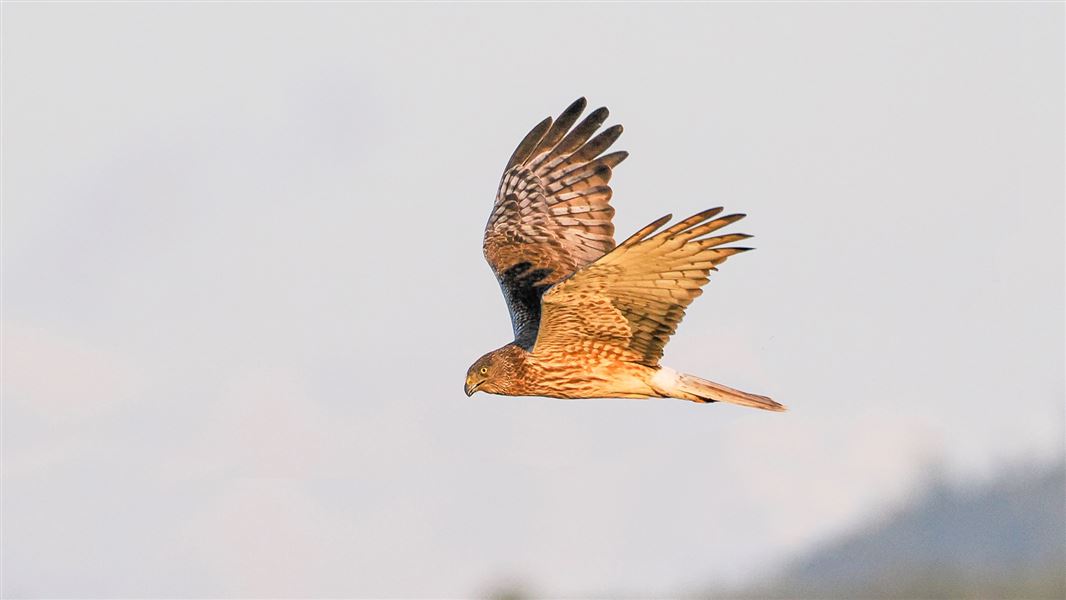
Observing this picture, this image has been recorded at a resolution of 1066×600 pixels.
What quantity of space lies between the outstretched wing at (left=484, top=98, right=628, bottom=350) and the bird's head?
4.47 ft

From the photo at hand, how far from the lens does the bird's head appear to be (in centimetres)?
1421

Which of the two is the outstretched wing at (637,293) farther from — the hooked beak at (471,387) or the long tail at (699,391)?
the hooked beak at (471,387)

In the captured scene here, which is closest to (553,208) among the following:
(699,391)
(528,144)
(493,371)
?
(528,144)

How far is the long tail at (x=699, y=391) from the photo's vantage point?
537 inches

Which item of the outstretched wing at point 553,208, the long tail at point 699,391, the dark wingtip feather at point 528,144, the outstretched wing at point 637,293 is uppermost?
the dark wingtip feather at point 528,144

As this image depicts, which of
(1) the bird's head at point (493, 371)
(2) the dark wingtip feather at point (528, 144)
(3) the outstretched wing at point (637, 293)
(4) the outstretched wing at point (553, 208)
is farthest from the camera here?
(2) the dark wingtip feather at point (528, 144)

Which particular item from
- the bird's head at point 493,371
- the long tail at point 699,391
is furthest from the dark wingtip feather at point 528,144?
the long tail at point 699,391

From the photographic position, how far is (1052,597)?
80.4 metres

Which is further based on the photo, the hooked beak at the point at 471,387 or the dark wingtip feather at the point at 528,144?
the dark wingtip feather at the point at 528,144

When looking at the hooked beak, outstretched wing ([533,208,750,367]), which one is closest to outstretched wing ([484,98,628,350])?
the hooked beak

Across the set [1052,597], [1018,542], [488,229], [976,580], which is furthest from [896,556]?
[488,229]

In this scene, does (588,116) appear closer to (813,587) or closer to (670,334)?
(670,334)

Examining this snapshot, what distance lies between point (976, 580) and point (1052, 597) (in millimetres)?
8387

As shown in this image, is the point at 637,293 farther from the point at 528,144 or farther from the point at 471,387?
the point at 528,144
